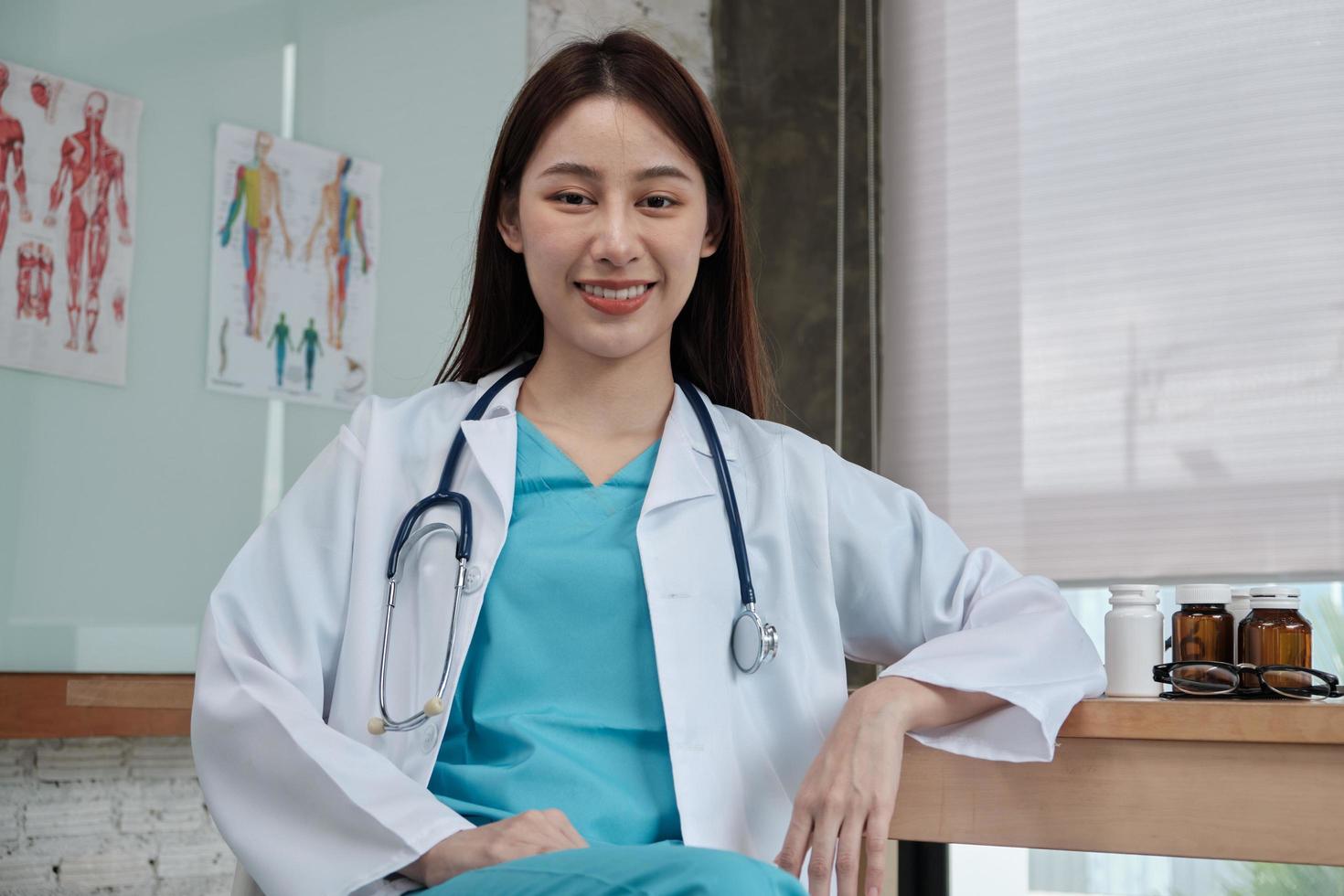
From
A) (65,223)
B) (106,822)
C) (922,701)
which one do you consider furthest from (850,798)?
(65,223)

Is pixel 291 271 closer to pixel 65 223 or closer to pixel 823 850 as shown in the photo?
pixel 65 223

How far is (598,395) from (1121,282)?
138 centimetres

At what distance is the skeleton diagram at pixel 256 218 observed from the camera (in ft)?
7.40

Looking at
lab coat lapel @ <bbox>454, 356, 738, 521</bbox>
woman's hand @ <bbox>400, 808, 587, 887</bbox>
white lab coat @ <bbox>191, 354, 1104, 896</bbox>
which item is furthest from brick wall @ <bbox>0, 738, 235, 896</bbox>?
woman's hand @ <bbox>400, 808, 587, 887</bbox>

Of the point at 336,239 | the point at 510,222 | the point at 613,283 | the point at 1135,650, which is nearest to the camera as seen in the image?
the point at 613,283

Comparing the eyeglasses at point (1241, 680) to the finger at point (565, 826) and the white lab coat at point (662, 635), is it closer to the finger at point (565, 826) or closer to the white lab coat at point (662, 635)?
the white lab coat at point (662, 635)

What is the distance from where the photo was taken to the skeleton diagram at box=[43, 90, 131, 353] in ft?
6.65

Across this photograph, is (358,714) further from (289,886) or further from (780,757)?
(780,757)

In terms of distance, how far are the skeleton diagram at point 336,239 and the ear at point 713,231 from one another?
111 centimetres

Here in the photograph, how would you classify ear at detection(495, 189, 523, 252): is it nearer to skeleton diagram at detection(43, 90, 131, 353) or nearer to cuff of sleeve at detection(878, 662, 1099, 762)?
cuff of sleeve at detection(878, 662, 1099, 762)

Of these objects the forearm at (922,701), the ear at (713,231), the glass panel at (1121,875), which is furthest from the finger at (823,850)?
the glass panel at (1121,875)

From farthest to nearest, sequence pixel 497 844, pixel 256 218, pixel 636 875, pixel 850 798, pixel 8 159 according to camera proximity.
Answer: pixel 256 218 < pixel 8 159 < pixel 850 798 < pixel 497 844 < pixel 636 875

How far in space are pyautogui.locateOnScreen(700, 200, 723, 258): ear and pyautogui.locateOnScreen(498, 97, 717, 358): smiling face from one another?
70 millimetres

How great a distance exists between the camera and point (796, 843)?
3.68 feet
